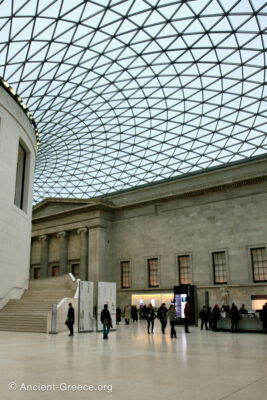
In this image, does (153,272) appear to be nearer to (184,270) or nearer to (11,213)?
(184,270)

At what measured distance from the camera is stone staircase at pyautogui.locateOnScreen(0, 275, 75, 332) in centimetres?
2313

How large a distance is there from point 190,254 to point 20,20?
30254 millimetres

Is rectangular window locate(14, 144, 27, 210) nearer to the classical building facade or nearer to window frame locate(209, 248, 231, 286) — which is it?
the classical building facade

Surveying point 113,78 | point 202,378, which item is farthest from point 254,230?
point 202,378

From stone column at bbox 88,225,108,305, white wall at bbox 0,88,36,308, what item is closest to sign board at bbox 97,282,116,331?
white wall at bbox 0,88,36,308

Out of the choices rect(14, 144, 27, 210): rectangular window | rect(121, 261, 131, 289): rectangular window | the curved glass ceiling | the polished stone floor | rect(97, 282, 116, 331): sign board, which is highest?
the curved glass ceiling

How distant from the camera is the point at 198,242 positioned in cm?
4278

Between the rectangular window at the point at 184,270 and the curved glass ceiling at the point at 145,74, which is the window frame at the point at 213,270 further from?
the curved glass ceiling at the point at 145,74

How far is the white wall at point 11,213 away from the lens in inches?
1118

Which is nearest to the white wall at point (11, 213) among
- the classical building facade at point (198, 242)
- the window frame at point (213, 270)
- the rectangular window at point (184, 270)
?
the classical building facade at point (198, 242)

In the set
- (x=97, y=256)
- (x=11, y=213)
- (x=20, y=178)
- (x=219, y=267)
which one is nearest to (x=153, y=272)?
(x=97, y=256)

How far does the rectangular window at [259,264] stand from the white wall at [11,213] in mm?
23730

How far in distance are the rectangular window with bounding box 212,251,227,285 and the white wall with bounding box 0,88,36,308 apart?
20.9 meters

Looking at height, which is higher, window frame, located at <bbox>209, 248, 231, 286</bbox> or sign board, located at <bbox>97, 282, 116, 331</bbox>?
window frame, located at <bbox>209, 248, 231, 286</bbox>
